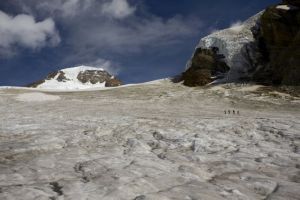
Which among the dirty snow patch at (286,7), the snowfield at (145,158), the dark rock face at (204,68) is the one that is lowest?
the snowfield at (145,158)

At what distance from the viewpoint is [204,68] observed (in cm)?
5162

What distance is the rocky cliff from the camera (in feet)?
141

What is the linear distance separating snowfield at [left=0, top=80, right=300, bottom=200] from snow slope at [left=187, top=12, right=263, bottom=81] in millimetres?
27052

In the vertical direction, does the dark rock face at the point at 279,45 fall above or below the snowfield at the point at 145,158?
above

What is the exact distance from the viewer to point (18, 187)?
414 inches

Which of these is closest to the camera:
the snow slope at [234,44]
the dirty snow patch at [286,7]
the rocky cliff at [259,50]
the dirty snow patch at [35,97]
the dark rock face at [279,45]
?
the dirty snow patch at [35,97]

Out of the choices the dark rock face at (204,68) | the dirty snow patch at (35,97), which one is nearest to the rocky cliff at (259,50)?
the dark rock face at (204,68)

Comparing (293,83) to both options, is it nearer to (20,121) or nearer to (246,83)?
(246,83)

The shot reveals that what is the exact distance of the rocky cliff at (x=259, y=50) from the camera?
141 ft

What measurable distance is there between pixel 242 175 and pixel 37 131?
11.1 meters

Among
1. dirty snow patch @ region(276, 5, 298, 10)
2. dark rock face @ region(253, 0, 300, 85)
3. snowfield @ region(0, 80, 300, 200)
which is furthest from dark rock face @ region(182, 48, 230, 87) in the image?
snowfield @ region(0, 80, 300, 200)

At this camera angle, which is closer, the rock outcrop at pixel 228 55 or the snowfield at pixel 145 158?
the snowfield at pixel 145 158

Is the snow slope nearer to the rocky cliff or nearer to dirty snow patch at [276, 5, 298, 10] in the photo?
the rocky cliff

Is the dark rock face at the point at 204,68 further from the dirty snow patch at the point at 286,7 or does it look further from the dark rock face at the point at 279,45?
the dirty snow patch at the point at 286,7
